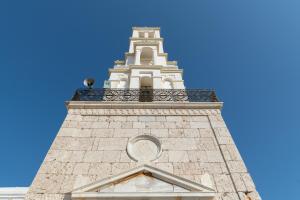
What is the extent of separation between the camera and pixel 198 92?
1042cm

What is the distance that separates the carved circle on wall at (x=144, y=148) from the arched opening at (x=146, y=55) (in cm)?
1016

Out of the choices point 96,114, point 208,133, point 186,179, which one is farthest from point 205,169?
point 96,114

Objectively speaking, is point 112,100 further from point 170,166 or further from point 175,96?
point 170,166

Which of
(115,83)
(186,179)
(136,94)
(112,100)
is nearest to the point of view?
(186,179)

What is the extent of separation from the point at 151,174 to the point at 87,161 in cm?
228

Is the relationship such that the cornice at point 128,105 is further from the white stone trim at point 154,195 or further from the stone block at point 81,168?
the white stone trim at point 154,195

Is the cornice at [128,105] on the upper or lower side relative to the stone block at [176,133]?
upper

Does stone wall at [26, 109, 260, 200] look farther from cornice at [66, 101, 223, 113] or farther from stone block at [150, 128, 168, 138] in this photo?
cornice at [66, 101, 223, 113]

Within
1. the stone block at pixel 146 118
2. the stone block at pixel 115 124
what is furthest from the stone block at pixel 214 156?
the stone block at pixel 115 124

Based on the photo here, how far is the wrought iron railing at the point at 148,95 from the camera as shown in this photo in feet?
32.9

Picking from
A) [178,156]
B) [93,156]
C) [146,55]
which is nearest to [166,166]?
[178,156]

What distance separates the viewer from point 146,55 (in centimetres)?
1750

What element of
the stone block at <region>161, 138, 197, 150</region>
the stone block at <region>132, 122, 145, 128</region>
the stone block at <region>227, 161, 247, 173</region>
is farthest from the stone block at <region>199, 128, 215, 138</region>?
the stone block at <region>132, 122, 145, 128</region>

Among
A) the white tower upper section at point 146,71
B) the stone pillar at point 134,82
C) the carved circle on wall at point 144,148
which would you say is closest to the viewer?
the carved circle on wall at point 144,148
